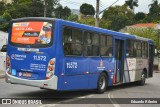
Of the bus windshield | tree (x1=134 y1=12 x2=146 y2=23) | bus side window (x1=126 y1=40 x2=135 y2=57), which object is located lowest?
bus side window (x1=126 y1=40 x2=135 y2=57)

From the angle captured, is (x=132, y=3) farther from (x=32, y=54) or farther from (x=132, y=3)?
(x=32, y=54)

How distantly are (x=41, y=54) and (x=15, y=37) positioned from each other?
4.79ft

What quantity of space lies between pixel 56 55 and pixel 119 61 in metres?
6.05

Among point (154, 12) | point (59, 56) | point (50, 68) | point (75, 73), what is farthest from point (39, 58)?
point (154, 12)

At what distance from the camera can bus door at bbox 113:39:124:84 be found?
17.9 meters

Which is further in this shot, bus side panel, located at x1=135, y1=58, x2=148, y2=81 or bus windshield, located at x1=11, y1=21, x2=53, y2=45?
bus side panel, located at x1=135, y1=58, x2=148, y2=81

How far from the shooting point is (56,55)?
12852 millimetres

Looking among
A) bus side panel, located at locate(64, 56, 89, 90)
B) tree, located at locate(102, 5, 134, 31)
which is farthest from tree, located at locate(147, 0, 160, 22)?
bus side panel, located at locate(64, 56, 89, 90)

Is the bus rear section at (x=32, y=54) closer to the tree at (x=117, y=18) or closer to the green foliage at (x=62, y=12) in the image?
the green foliage at (x=62, y=12)

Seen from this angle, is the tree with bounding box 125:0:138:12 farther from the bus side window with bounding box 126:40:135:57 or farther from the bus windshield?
the bus windshield

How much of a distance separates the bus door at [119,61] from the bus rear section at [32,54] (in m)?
5.44

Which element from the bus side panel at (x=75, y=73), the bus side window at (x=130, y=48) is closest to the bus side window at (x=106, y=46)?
the bus side panel at (x=75, y=73)

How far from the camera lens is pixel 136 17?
130625 millimetres

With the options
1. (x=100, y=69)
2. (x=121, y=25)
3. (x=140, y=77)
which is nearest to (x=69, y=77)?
(x=100, y=69)
